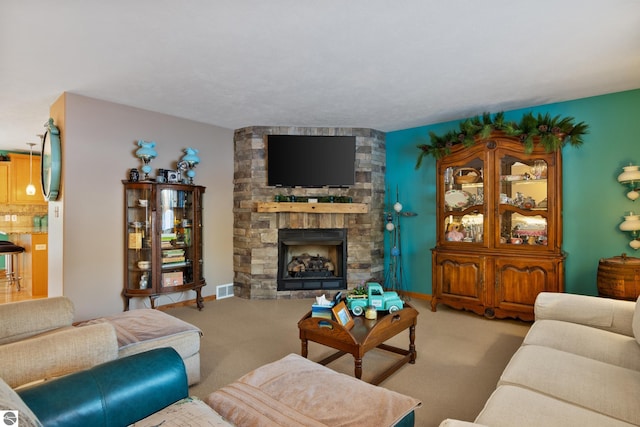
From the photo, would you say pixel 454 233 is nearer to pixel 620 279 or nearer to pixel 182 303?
pixel 620 279

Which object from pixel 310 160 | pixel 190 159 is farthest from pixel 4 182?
pixel 310 160

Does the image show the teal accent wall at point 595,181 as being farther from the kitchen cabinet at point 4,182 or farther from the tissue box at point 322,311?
the kitchen cabinet at point 4,182

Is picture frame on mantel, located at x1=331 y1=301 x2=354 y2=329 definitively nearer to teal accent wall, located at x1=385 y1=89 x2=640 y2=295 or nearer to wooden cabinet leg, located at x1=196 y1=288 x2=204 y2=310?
wooden cabinet leg, located at x1=196 y1=288 x2=204 y2=310

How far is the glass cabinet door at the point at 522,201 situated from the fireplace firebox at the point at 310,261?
2.13 meters

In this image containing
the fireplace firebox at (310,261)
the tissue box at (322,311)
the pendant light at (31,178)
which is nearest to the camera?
the tissue box at (322,311)

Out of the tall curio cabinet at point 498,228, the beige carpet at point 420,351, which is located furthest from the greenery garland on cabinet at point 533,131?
the beige carpet at point 420,351

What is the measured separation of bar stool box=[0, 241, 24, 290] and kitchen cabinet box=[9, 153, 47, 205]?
928 millimetres

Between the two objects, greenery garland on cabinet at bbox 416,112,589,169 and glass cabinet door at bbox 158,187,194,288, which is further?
glass cabinet door at bbox 158,187,194,288

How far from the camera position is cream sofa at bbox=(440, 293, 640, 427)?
1390mm

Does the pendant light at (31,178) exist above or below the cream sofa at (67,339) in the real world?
above

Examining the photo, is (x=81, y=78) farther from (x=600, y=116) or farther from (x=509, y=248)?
(x=600, y=116)

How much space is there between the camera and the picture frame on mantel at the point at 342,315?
2463 millimetres

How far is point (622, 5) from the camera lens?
2119 mm

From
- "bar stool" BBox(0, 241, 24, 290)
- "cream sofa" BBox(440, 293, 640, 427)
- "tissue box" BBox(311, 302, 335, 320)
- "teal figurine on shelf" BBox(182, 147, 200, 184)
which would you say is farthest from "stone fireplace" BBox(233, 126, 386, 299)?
"bar stool" BBox(0, 241, 24, 290)
